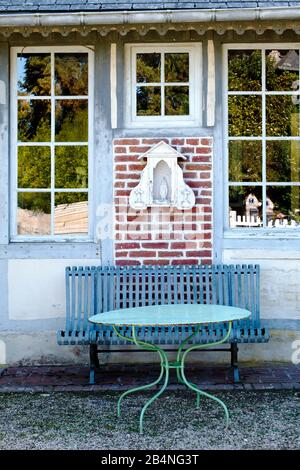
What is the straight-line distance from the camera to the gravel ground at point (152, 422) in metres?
4.83

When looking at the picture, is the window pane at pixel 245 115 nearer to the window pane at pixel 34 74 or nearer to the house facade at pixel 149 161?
the house facade at pixel 149 161

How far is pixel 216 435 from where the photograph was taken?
4.96m

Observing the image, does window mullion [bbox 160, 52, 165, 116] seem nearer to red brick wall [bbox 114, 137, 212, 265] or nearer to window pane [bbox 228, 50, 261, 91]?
red brick wall [bbox 114, 137, 212, 265]

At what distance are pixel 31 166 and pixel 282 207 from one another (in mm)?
2523

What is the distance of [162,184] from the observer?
694 centimetres

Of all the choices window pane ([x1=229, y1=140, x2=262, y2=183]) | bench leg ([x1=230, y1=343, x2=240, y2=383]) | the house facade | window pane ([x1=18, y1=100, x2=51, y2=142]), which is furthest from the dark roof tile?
bench leg ([x1=230, y1=343, x2=240, y2=383])

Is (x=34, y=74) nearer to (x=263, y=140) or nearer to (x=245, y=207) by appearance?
(x=263, y=140)

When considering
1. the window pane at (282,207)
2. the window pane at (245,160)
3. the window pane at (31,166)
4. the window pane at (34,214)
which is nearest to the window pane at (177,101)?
the window pane at (245,160)

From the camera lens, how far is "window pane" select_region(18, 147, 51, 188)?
7.17 meters

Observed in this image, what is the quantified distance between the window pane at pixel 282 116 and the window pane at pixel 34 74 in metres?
2.20

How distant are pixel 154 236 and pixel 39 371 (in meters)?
1.69

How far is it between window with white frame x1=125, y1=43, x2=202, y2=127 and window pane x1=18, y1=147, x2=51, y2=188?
3.16 ft

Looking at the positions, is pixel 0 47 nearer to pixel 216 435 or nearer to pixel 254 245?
pixel 254 245

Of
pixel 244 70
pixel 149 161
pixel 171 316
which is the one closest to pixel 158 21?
pixel 244 70
